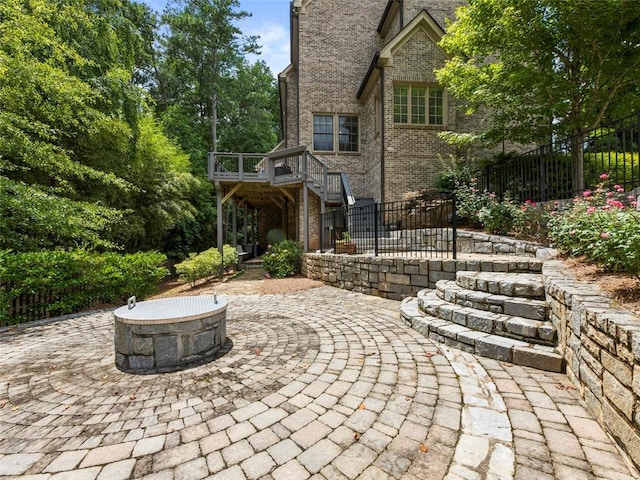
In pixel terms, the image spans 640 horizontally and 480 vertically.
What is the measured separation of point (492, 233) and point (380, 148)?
17.9 feet

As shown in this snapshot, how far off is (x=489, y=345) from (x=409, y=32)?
11.0 metres

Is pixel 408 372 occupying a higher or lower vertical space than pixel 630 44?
lower

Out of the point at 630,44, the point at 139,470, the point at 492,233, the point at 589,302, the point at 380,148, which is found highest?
the point at 630,44

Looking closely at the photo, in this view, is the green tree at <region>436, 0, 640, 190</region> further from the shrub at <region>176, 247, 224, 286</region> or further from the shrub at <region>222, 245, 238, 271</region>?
the shrub at <region>176, 247, 224, 286</region>

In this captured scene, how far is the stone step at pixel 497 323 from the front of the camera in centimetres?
278

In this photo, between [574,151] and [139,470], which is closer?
[139,470]

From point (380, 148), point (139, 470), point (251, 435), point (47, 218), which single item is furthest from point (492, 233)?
point (47, 218)

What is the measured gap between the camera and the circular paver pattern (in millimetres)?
1590

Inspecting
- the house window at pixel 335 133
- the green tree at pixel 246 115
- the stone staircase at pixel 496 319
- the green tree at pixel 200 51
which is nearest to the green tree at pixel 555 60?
the stone staircase at pixel 496 319

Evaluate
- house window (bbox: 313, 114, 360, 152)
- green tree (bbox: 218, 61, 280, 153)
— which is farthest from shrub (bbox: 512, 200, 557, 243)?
green tree (bbox: 218, 61, 280, 153)

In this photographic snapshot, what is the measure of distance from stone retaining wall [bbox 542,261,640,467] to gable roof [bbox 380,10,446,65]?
9799mm

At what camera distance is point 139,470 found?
160 cm

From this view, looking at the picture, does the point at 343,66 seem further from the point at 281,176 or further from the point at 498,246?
the point at 498,246

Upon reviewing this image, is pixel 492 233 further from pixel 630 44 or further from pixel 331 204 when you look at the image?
pixel 331 204
